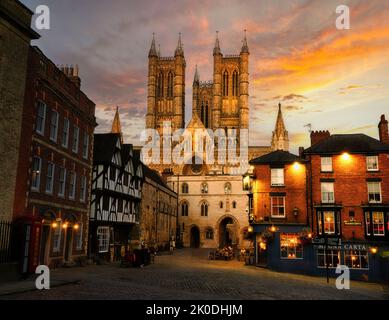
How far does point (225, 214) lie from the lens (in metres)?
66.5

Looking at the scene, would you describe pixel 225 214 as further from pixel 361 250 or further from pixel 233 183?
pixel 361 250

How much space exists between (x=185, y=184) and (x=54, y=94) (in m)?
45.9

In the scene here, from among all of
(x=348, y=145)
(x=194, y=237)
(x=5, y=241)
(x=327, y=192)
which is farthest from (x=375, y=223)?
(x=194, y=237)

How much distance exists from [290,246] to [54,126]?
63.0ft

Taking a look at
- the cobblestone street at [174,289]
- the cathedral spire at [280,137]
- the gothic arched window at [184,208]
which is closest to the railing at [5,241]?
the cobblestone street at [174,289]

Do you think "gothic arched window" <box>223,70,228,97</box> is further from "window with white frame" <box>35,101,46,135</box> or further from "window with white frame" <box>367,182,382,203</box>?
"window with white frame" <box>35,101,46,135</box>

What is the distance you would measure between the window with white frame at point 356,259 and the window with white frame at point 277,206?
555 cm

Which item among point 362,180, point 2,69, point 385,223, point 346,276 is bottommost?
point 346,276

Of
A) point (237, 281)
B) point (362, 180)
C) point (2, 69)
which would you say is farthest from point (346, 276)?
point (2, 69)

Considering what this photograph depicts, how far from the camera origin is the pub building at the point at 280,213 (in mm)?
29891

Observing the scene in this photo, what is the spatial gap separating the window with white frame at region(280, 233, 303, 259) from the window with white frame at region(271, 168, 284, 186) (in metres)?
4.25

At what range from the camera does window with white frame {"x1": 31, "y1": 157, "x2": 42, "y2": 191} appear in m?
21.1

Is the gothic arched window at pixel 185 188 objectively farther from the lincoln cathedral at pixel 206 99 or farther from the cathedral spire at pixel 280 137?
the cathedral spire at pixel 280 137
